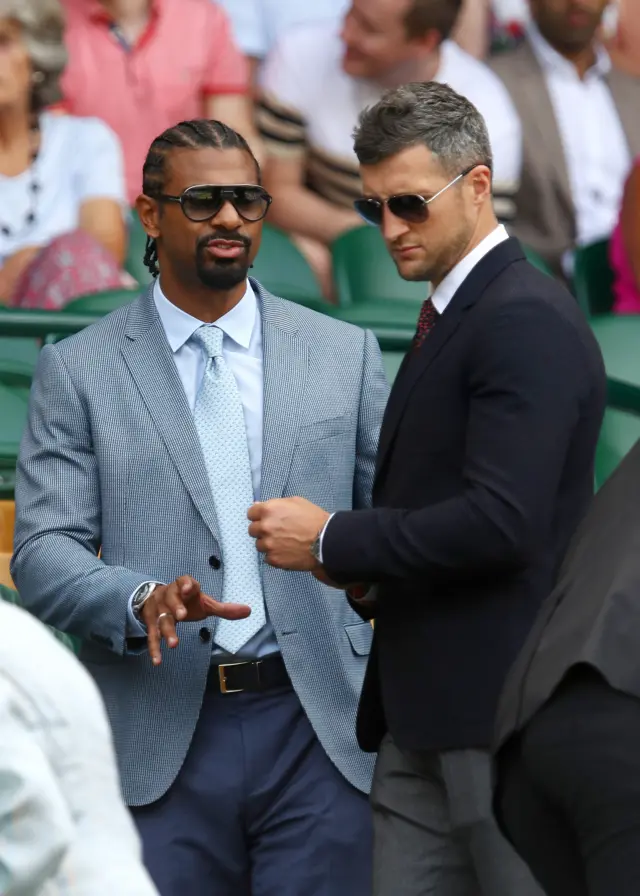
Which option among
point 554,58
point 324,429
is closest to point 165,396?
point 324,429

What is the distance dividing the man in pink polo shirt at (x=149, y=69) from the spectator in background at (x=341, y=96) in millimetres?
138

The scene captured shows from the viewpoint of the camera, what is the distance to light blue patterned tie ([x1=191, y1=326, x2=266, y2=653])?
2783 mm

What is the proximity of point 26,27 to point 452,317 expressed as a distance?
342cm

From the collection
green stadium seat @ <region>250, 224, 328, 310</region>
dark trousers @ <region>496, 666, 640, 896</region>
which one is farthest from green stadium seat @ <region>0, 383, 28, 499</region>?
dark trousers @ <region>496, 666, 640, 896</region>

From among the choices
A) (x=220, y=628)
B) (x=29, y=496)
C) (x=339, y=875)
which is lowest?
(x=339, y=875)

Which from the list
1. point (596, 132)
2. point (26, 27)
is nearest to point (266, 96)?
point (26, 27)

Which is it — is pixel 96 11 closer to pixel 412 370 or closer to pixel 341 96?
pixel 341 96

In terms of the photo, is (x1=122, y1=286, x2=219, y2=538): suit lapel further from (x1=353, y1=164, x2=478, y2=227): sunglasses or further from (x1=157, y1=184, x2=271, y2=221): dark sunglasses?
(x1=353, y1=164, x2=478, y2=227): sunglasses

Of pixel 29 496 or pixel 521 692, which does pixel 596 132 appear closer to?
pixel 29 496

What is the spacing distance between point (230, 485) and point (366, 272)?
9.14 ft

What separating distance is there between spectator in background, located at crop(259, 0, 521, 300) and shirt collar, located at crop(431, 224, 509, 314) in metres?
3.00

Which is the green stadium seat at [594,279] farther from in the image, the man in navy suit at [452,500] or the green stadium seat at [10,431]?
the man in navy suit at [452,500]

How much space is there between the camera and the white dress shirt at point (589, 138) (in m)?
6.03

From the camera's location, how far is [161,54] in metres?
5.67
